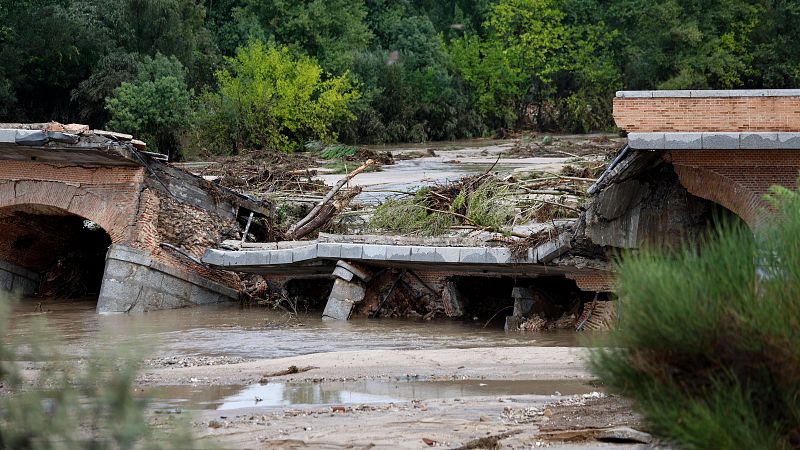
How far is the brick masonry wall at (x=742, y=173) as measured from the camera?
1413 cm

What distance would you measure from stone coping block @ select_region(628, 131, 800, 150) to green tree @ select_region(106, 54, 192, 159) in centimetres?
2939

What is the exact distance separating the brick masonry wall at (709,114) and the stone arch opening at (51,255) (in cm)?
1066

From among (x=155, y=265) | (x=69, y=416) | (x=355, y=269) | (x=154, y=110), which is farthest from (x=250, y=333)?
(x=154, y=110)

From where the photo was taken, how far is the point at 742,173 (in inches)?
563

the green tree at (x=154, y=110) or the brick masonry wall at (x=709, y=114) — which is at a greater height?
the green tree at (x=154, y=110)

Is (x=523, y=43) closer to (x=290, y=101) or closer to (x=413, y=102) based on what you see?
(x=413, y=102)

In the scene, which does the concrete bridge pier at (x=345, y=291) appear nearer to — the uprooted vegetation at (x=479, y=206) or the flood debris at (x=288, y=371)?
the uprooted vegetation at (x=479, y=206)

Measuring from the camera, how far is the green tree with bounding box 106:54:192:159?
4138cm

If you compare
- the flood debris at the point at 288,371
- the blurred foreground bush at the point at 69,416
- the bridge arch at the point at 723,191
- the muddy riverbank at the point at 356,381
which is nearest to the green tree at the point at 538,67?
the muddy riverbank at the point at 356,381

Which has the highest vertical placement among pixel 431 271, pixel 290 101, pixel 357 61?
pixel 357 61

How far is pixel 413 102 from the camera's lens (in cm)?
5638

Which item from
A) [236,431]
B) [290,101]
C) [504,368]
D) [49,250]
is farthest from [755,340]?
[290,101]

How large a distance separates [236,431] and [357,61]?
4736 cm

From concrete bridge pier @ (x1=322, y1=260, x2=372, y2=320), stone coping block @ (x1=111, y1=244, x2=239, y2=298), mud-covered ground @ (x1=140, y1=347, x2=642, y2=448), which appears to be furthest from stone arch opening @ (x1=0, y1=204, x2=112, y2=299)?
mud-covered ground @ (x1=140, y1=347, x2=642, y2=448)
